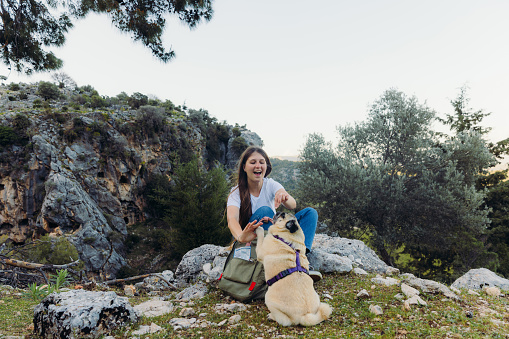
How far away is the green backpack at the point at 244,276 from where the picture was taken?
3.70 meters

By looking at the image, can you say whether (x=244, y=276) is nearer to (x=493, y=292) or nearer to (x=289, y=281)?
(x=289, y=281)

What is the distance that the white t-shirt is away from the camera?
422cm

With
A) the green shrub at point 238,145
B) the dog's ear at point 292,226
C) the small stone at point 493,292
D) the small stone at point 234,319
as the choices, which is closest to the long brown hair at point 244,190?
the dog's ear at point 292,226

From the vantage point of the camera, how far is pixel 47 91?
3369 centimetres

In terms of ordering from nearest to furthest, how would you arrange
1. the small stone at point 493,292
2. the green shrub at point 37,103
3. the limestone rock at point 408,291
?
the limestone rock at point 408,291 → the small stone at point 493,292 → the green shrub at point 37,103

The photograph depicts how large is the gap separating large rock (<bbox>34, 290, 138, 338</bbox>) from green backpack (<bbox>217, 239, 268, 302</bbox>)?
143cm

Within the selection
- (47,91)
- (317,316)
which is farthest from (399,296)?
(47,91)

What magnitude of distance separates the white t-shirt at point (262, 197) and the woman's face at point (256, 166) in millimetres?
304

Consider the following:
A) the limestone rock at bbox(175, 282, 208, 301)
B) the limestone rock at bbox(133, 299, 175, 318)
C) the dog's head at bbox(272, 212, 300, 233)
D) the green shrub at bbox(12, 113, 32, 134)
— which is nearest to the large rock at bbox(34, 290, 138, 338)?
the limestone rock at bbox(133, 299, 175, 318)

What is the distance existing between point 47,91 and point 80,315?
142ft

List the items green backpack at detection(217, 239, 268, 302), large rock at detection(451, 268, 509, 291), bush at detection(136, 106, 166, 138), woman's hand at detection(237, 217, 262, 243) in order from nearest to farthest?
woman's hand at detection(237, 217, 262, 243) → green backpack at detection(217, 239, 268, 302) → large rock at detection(451, 268, 509, 291) → bush at detection(136, 106, 166, 138)

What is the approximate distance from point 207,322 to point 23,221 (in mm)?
31533

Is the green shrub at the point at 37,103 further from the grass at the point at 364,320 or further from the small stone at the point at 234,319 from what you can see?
the small stone at the point at 234,319

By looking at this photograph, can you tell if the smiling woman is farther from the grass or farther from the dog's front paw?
the grass
